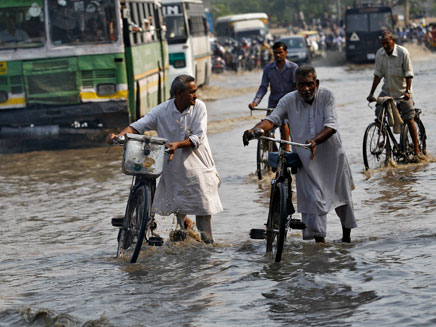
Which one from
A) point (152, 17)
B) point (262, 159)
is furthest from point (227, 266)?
point (152, 17)

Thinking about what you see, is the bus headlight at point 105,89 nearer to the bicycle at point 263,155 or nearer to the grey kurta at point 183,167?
the bicycle at point 263,155

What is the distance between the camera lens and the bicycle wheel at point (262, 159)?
12.6 m

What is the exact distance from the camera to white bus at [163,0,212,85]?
27625mm

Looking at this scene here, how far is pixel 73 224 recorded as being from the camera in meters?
10.5

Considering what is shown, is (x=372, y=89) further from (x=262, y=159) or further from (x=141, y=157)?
(x=141, y=157)

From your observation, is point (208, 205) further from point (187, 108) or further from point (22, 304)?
point (22, 304)

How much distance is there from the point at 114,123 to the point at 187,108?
10256mm

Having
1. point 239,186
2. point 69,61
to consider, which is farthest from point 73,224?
point 69,61

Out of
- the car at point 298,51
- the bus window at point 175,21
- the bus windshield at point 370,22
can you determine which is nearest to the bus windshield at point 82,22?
the bus window at point 175,21

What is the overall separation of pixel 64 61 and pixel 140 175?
1008 centimetres

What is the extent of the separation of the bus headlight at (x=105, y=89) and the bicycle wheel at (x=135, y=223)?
9.83 metres

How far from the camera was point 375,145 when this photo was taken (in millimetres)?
12719

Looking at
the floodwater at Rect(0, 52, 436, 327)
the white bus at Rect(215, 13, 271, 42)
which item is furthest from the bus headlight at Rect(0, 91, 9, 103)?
the white bus at Rect(215, 13, 271, 42)

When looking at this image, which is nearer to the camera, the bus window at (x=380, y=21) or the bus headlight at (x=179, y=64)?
the bus headlight at (x=179, y=64)
